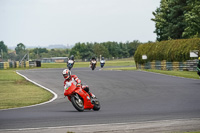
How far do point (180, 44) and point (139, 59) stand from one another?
9.64 metres

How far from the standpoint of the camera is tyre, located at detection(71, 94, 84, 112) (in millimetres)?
13344

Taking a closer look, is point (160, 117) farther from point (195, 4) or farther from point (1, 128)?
point (195, 4)

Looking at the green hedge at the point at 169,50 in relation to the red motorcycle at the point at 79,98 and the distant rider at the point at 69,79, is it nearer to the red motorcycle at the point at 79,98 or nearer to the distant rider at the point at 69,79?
the red motorcycle at the point at 79,98

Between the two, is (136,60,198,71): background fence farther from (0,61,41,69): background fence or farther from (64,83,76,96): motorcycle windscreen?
(64,83,76,96): motorcycle windscreen

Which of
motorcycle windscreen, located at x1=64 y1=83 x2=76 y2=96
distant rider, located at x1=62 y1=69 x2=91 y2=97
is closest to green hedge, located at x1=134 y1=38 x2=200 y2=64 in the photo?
distant rider, located at x1=62 y1=69 x2=91 y2=97

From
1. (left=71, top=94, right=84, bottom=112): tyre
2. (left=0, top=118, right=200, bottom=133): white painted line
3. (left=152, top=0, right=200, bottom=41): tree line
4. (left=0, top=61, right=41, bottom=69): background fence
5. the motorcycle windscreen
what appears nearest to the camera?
(left=0, top=118, right=200, bottom=133): white painted line

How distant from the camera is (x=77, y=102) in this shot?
13453 mm

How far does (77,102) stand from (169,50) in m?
36.7

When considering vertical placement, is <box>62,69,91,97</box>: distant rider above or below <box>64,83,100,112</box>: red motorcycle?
above

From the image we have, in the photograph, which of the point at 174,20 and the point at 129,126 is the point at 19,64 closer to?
the point at 174,20

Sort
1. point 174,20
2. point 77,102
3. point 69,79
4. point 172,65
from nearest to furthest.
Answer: point 69,79 < point 77,102 < point 172,65 < point 174,20

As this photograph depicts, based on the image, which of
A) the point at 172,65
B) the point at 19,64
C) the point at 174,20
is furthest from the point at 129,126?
the point at 19,64

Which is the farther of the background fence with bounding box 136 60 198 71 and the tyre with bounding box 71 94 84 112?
the background fence with bounding box 136 60 198 71

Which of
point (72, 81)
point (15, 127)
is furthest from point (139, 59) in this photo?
point (15, 127)
